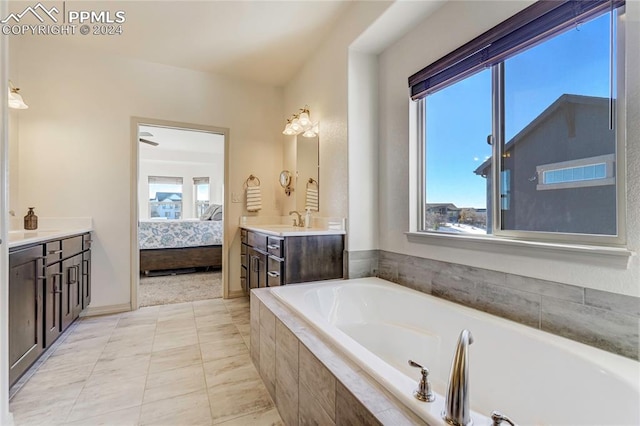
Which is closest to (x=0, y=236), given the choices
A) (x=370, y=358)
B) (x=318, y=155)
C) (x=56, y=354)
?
(x=56, y=354)

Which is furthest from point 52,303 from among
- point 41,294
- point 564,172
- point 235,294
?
point 564,172

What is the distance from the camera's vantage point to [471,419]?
2.65 feet

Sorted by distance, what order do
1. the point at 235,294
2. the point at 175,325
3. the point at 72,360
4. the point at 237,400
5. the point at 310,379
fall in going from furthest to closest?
the point at 235,294 → the point at 175,325 → the point at 72,360 → the point at 237,400 → the point at 310,379

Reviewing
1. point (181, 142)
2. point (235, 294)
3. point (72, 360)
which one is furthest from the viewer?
point (181, 142)

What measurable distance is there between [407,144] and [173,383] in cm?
229

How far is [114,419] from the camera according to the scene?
150 centimetres

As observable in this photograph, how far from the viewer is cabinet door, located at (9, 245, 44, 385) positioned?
1649 millimetres

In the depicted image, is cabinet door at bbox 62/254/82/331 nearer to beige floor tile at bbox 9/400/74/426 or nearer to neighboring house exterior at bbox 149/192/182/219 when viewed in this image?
beige floor tile at bbox 9/400/74/426

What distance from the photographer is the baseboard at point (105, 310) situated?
2961 millimetres

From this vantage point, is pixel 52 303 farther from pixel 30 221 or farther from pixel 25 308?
pixel 30 221

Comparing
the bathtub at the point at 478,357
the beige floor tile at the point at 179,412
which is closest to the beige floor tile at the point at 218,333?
the beige floor tile at the point at 179,412

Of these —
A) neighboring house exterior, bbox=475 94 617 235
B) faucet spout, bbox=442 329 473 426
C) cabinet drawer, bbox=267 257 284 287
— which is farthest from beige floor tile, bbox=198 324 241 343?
neighboring house exterior, bbox=475 94 617 235

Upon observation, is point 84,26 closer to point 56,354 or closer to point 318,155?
point 318,155

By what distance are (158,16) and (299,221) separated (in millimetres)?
2206
